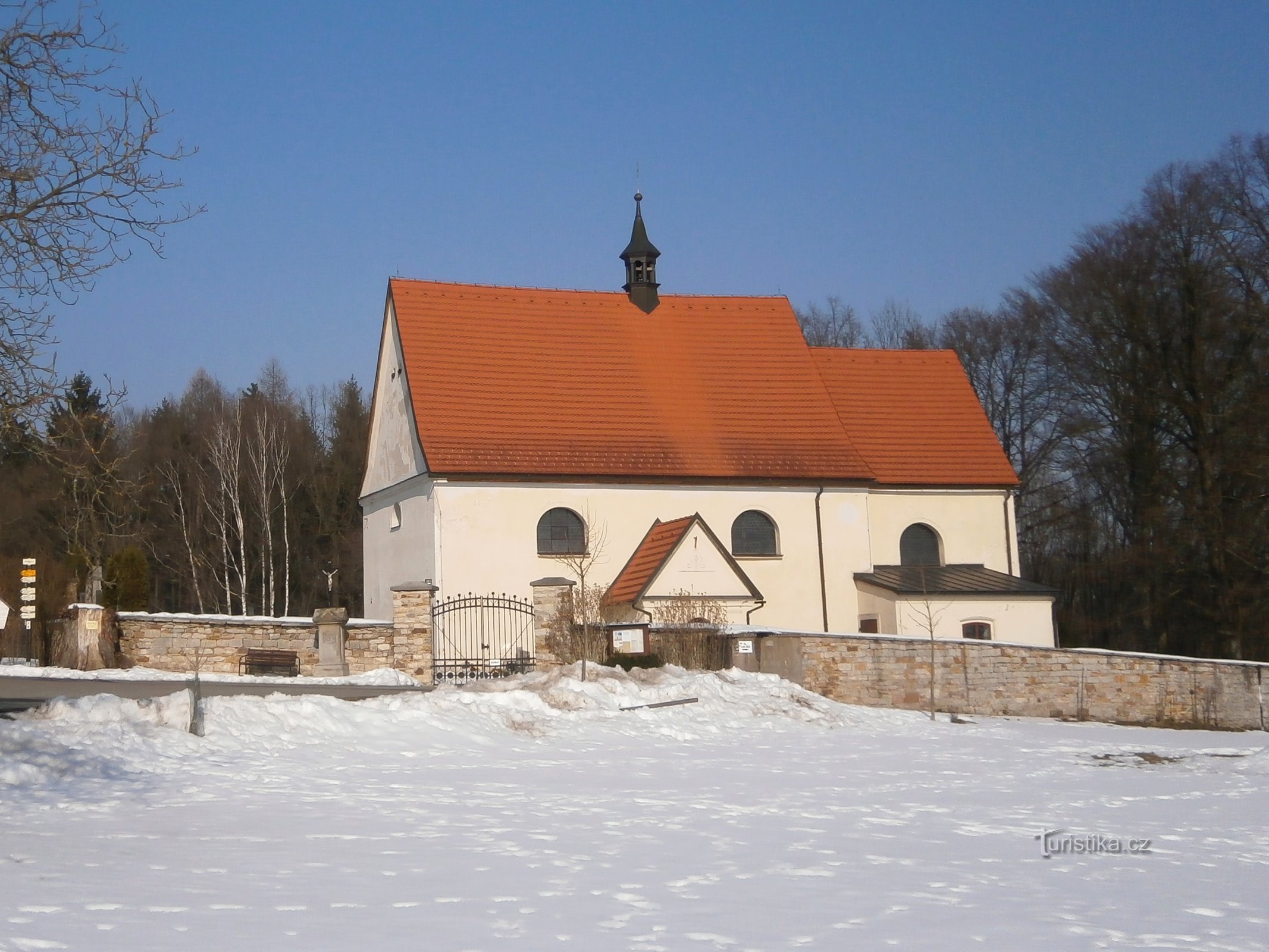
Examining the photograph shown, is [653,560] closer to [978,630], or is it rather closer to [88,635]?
[978,630]

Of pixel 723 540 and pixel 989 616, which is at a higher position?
pixel 723 540

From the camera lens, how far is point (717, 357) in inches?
1240

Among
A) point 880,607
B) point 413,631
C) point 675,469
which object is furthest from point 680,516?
point 413,631

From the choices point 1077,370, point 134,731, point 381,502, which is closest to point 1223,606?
point 1077,370

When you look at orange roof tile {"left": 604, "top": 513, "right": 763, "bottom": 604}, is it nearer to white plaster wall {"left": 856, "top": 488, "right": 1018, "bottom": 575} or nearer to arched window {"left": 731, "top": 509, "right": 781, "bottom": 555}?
arched window {"left": 731, "top": 509, "right": 781, "bottom": 555}

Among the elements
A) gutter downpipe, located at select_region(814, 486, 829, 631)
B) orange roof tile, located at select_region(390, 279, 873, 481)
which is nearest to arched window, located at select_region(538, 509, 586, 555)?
orange roof tile, located at select_region(390, 279, 873, 481)

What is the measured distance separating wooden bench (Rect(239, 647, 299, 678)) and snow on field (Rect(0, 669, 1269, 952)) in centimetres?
679

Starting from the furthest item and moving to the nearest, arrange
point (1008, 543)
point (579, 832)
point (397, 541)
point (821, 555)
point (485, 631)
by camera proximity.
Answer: point (1008, 543)
point (397, 541)
point (821, 555)
point (485, 631)
point (579, 832)

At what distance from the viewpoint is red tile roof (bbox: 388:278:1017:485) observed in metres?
28.1

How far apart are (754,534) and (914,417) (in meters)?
6.28

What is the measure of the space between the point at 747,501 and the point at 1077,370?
13182mm

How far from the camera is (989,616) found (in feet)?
93.2

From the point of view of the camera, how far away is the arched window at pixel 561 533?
27.5m

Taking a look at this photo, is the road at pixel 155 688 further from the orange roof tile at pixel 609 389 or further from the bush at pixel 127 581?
the bush at pixel 127 581
